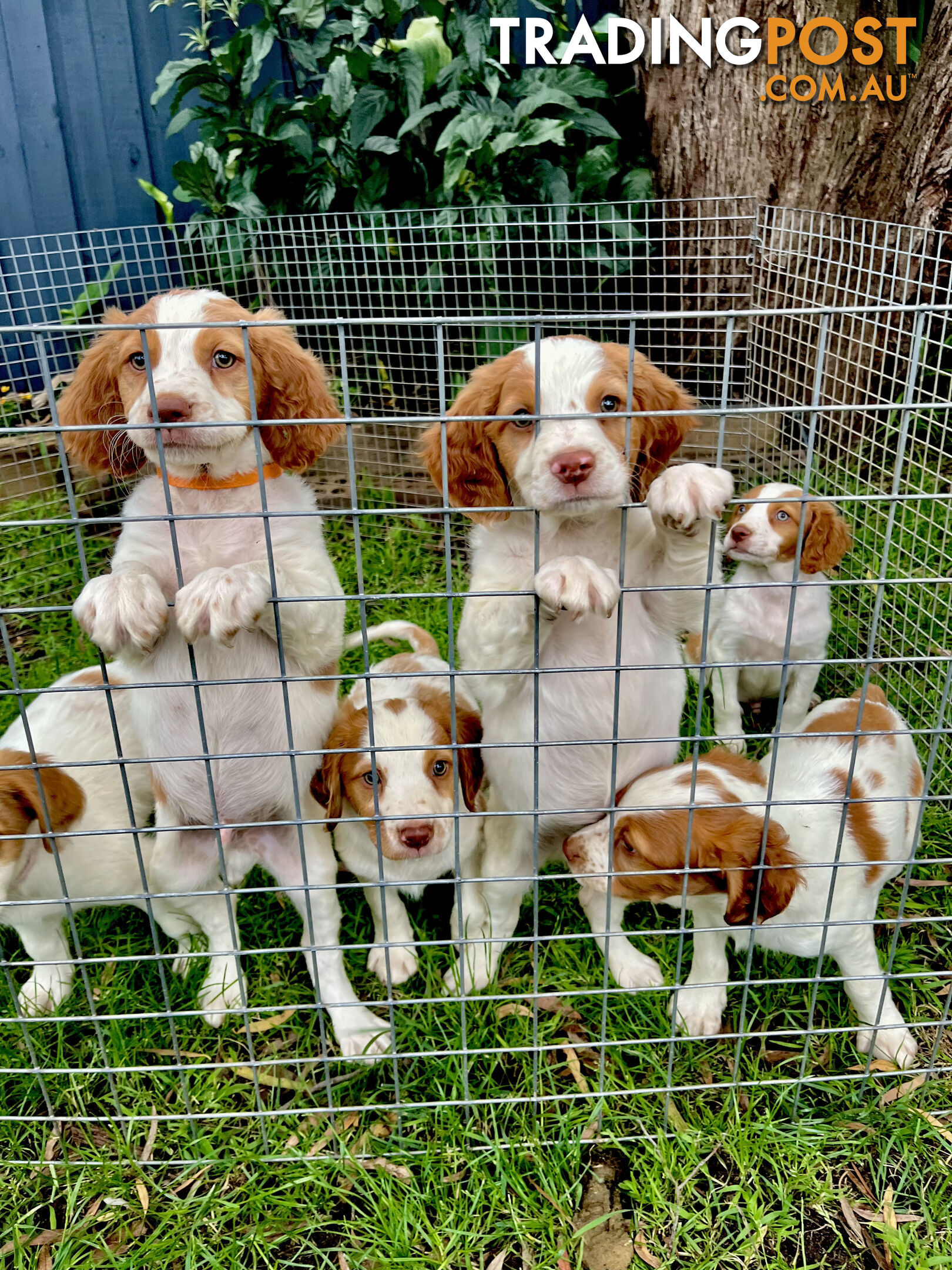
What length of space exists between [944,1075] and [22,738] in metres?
2.38

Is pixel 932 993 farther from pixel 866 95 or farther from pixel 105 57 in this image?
pixel 105 57

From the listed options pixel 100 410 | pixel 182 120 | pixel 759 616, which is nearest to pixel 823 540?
pixel 759 616

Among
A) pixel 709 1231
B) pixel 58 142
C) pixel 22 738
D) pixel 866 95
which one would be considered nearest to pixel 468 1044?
pixel 709 1231

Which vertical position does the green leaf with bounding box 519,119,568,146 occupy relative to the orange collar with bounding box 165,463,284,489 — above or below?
above

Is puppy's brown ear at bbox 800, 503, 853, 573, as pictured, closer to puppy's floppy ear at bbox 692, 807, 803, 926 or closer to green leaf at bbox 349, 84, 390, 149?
puppy's floppy ear at bbox 692, 807, 803, 926

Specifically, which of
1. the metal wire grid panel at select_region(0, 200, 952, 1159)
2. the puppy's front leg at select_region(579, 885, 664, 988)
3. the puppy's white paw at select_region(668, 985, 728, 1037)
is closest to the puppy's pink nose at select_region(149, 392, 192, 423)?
the metal wire grid panel at select_region(0, 200, 952, 1159)

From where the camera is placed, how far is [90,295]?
482 cm

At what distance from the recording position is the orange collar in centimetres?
230

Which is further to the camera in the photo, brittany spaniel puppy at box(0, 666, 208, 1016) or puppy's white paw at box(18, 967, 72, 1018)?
puppy's white paw at box(18, 967, 72, 1018)

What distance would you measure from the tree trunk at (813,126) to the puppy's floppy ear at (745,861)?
3223 millimetres

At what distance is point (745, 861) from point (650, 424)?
95cm

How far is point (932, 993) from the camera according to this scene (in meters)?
2.40

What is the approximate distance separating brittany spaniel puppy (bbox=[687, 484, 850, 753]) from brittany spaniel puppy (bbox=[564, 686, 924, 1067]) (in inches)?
17.7

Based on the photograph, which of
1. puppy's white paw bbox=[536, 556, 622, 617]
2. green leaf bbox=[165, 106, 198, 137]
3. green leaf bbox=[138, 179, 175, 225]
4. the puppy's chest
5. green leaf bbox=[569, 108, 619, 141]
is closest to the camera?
puppy's white paw bbox=[536, 556, 622, 617]
